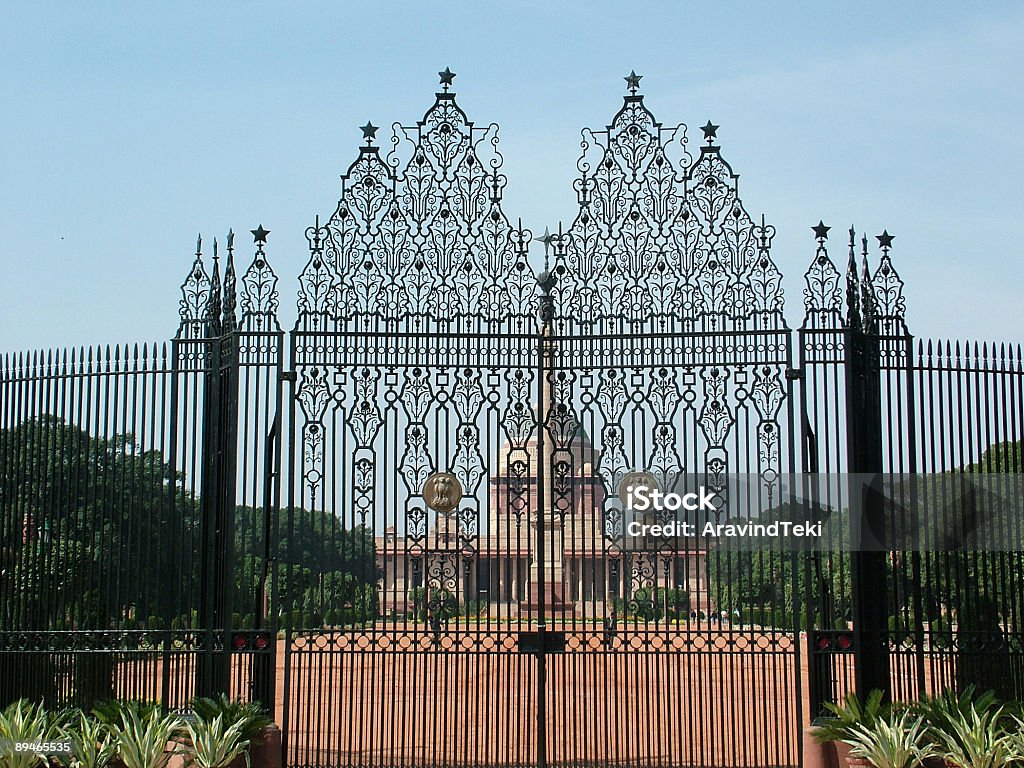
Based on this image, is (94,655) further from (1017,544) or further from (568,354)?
(1017,544)

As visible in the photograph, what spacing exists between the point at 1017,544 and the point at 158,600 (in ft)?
22.4

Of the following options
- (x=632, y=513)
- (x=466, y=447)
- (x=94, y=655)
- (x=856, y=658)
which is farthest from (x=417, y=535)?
(x=856, y=658)

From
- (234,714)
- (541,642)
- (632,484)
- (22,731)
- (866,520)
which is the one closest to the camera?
(22,731)

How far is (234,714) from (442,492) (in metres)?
2.23

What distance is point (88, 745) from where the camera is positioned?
7.37 m

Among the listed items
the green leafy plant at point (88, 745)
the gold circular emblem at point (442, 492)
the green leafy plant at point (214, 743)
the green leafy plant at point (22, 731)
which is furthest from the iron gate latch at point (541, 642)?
the green leafy plant at point (22, 731)

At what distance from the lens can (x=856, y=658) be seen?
8.24 meters

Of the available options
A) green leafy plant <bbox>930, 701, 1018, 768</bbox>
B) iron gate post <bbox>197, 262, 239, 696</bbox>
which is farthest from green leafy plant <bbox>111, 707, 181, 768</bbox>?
green leafy plant <bbox>930, 701, 1018, 768</bbox>

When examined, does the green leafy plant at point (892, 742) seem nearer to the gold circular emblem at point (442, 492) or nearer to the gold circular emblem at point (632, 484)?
the gold circular emblem at point (632, 484)

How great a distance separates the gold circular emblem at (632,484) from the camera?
8.51 m

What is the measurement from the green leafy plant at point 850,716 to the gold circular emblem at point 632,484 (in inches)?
81.7

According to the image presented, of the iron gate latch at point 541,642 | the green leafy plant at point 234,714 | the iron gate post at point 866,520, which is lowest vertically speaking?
the green leafy plant at point 234,714

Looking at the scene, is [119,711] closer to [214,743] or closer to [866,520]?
[214,743]

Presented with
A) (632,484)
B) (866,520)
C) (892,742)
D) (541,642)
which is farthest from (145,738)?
(866,520)
